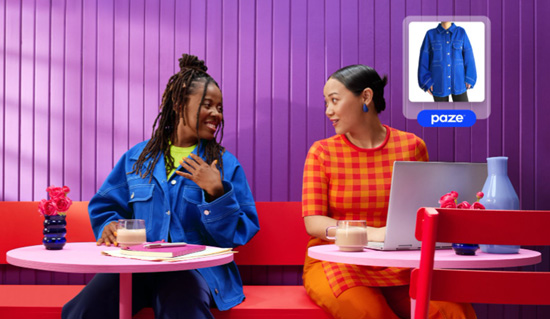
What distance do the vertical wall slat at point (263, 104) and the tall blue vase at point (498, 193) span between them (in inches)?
50.8

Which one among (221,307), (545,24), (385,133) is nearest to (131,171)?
(221,307)

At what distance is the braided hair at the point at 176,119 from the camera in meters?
2.34

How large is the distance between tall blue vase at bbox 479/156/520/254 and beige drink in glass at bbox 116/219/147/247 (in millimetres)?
1226

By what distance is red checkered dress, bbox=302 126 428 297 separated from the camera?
2.24 meters

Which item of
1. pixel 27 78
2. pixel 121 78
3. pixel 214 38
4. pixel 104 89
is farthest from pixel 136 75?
pixel 27 78

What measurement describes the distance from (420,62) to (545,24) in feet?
2.42

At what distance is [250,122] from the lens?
9.44ft

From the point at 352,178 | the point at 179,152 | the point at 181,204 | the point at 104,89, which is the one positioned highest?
the point at 104,89

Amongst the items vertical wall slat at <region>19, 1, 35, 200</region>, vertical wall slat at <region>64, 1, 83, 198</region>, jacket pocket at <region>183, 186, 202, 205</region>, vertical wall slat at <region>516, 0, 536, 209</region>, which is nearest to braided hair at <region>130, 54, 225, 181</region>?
jacket pocket at <region>183, 186, 202, 205</region>

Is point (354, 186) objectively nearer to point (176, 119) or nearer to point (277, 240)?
point (277, 240)

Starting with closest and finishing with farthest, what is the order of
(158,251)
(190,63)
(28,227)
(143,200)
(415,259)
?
(415,259)
(158,251)
(143,200)
(190,63)
(28,227)

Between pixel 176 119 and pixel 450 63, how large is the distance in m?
1.58

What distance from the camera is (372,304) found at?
1.88 meters

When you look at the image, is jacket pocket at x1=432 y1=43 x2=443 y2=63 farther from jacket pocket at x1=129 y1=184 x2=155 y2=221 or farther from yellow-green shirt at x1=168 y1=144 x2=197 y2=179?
jacket pocket at x1=129 y1=184 x2=155 y2=221
